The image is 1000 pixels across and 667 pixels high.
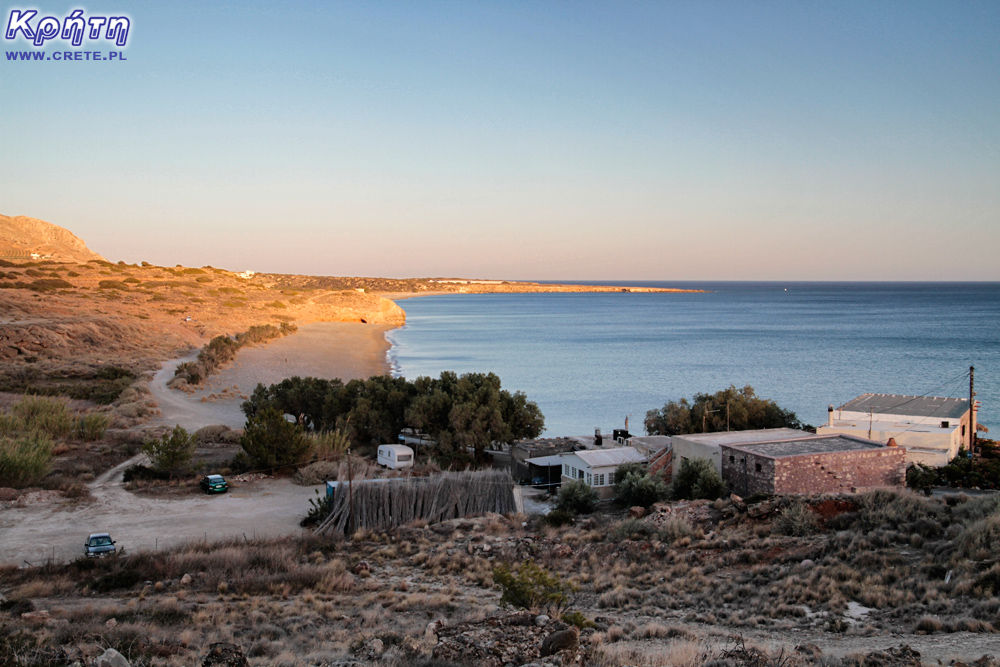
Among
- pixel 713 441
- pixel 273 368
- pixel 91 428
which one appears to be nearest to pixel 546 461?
pixel 713 441

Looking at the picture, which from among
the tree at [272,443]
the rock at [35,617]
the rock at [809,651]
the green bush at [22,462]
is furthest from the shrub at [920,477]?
the green bush at [22,462]

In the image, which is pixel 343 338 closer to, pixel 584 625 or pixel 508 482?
pixel 508 482

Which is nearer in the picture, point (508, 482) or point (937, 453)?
point (508, 482)

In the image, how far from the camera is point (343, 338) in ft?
237

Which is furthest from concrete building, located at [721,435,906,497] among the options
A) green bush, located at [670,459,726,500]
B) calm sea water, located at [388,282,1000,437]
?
calm sea water, located at [388,282,1000,437]

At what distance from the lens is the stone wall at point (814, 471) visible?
18.8 metres

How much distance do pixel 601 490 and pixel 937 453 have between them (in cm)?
1298

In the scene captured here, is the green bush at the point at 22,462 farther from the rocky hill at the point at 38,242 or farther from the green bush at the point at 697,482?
the rocky hill at the point at 38,242

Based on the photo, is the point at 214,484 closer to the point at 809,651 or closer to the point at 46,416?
the point at 46,416

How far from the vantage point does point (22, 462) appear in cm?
2011

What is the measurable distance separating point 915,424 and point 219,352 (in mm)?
43289

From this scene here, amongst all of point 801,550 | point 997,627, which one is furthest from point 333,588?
point 997,627

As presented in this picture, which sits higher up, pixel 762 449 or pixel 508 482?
pixel 762 449

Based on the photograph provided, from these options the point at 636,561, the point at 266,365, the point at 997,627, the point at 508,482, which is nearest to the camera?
the point at 997,627
